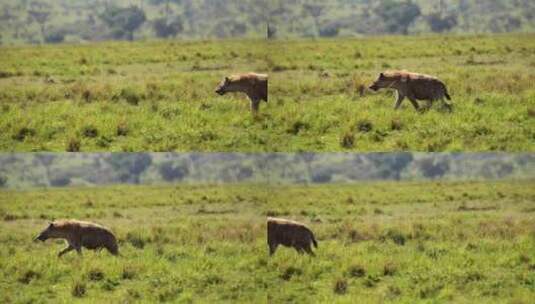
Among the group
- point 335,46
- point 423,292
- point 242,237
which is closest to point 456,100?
point 335,46

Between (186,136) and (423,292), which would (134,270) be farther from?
(423,292)

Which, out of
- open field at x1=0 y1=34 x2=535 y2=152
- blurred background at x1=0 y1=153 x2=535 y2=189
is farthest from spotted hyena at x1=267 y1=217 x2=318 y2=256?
open field at x1=0 y1=34 x2=535 y2=152

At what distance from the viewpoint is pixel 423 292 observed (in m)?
5.89

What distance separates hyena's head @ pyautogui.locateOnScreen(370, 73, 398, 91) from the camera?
611 cm

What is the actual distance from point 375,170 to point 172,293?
1.56 metres

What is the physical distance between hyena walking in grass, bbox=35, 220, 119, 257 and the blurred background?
282 mm

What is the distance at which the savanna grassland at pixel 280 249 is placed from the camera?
5.94m

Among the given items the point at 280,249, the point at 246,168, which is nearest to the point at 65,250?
the point at 246,168

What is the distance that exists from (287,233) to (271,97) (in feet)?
3.00

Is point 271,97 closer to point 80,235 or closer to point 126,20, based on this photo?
point 126,20

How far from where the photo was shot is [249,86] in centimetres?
612

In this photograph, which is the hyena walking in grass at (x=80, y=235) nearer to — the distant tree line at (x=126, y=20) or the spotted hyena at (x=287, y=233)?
the spotted hyena at (x=287, y=233)

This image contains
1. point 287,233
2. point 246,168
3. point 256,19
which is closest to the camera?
point 287,233

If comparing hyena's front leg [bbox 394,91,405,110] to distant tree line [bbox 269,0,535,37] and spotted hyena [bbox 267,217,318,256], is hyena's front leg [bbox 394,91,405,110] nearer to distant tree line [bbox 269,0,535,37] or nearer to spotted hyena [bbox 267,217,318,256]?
distant tree line [bbox 269,0,535,37]
